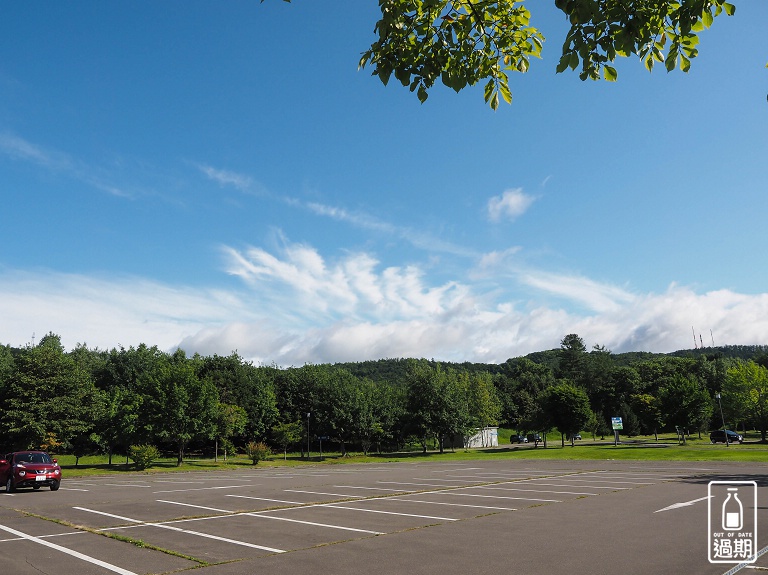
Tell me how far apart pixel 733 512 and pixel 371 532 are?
29.3 feet

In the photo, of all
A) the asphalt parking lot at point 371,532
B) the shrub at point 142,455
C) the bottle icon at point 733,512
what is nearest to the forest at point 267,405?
the shrub at point 142,455

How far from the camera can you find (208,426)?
152ft

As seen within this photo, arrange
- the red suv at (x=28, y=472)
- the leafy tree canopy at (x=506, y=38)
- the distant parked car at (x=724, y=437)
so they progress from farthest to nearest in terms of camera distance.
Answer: the distant parked car at (x=724, y=437) → the red suv at (x=28, y=472) → the leafy tree canopy at (x=506, y=38)

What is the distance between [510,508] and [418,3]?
12.9m

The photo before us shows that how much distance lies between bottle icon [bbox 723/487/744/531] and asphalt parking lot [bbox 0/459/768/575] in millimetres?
428

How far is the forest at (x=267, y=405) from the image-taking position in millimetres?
45906

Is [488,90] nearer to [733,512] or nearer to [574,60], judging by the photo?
[574,60]

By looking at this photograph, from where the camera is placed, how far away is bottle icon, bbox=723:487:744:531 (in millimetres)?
10673

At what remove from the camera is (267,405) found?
65.6 meters

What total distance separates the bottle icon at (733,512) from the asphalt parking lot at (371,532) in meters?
0.43

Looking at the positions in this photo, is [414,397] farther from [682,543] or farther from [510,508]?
[682,543]

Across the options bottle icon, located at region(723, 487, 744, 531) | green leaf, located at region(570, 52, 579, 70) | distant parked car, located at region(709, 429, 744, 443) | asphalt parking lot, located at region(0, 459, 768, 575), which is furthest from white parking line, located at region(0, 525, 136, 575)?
distant parked car, located at region(709, 429, 744, 443)

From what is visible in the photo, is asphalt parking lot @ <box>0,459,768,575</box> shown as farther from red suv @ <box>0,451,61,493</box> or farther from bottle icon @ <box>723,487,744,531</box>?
red suv @ <box>0,451,61,493</box>

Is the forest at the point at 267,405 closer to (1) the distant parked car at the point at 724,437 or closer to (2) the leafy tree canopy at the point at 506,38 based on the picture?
(1) the distant parked car at the point at 724,437
